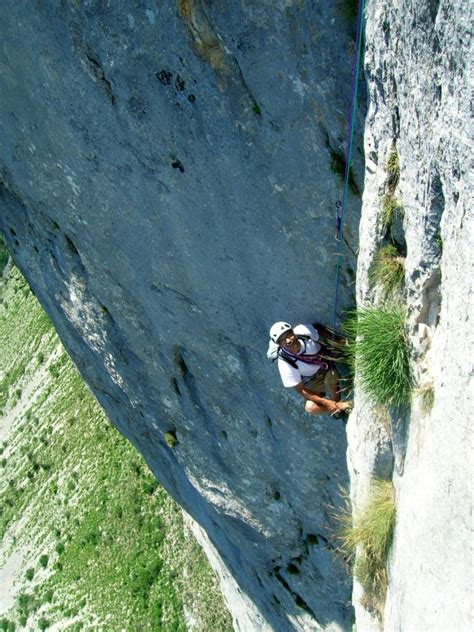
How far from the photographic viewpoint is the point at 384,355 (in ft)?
22.6

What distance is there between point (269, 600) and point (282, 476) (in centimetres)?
518

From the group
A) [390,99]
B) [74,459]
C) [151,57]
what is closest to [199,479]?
[151,57]

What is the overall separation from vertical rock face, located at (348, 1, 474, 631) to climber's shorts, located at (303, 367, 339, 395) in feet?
6.54

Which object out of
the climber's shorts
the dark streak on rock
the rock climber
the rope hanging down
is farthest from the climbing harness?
the dark streak on rock

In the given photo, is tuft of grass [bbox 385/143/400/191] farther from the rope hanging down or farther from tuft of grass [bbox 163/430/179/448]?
tuft of grass [bbox 163/430/179/448]

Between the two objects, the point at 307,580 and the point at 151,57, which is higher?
the point at 151,57

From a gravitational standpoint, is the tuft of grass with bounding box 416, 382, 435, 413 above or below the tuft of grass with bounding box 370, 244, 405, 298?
below

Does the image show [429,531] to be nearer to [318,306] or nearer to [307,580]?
[318,306]

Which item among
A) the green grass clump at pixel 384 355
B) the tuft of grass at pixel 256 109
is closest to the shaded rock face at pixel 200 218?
the tuft of grass at pixel 256 109

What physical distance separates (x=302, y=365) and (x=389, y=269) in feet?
8.14

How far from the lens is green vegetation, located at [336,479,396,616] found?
7926 mm

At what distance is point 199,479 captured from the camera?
13.7m

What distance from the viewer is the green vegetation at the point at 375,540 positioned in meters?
7.93

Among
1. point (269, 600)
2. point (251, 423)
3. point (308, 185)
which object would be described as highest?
point (308, 185)
